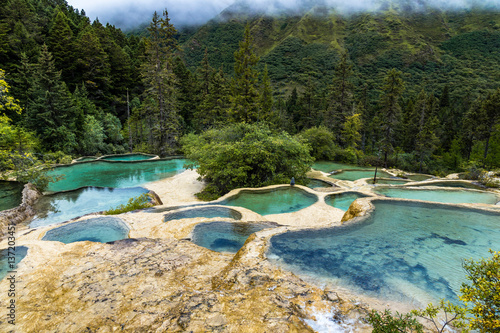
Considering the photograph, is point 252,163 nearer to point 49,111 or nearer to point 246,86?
point 246,86

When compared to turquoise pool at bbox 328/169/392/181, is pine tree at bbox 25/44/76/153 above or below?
above

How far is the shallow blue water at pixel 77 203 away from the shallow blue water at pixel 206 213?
10.1 feet

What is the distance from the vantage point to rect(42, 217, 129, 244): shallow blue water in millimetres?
6172

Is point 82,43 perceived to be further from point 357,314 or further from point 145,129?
point 357,314

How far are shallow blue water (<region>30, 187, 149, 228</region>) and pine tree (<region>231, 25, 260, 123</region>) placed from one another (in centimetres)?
1244

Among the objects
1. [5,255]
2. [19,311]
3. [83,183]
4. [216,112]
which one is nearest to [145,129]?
[216,112]

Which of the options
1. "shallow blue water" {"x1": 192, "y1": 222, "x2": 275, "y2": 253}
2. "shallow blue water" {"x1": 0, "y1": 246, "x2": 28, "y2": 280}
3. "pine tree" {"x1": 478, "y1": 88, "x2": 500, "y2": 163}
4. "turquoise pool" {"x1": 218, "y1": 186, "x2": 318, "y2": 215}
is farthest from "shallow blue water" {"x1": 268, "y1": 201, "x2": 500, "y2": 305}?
"pine tree" {"x1": 478, "y1": 88, "x2": 500, "y2": 163}

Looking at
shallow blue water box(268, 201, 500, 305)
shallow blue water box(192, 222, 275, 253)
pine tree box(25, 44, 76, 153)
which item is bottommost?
shallow blue water box(192, 222, 275, 253)

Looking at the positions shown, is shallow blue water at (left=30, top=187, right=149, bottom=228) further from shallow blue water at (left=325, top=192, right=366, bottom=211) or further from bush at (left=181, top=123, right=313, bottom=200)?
shallow blue water at (left=325, top=192, right=366, bottom=211)

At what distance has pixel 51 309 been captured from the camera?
305 cm

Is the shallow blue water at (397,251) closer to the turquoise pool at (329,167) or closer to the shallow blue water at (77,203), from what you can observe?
the shallow blue water at (77,203)

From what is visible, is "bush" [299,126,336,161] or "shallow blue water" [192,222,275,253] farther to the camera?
"bush" [299,126,336,161]

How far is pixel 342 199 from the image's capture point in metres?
10.3

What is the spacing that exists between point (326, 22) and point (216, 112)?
85.4m
